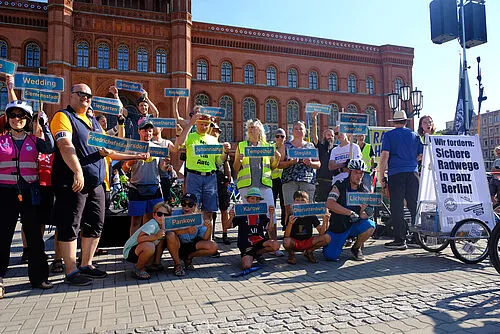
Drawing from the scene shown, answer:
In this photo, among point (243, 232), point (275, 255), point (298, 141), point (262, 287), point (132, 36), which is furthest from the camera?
point (132, 36)

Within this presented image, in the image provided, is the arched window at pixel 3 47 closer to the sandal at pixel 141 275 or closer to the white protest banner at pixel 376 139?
the white protest banner at pixel 376 139

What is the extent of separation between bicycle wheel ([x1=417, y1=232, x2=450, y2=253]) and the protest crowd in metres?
0.34

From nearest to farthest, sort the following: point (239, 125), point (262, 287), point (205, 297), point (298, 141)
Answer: point (205, 297), point (262, 287), point (298, 141), point (239, 125)

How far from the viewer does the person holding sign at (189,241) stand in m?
4.55

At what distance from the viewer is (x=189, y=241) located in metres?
4.73

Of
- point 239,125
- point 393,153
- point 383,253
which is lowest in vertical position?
point 383,253

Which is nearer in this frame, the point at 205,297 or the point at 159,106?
the point at 205,297

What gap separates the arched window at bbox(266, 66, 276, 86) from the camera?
Result: 115ft

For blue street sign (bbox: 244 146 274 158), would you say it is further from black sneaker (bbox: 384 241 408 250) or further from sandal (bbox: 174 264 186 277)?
black sneaker (bbox: 384 241 408 250)

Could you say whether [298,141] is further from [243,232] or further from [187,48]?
[187,48]

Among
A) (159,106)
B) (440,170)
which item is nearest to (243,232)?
(440,170)

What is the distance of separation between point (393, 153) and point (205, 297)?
421 centimetres

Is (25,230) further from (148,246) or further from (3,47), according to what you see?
(3,47)

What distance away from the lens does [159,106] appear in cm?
2956
